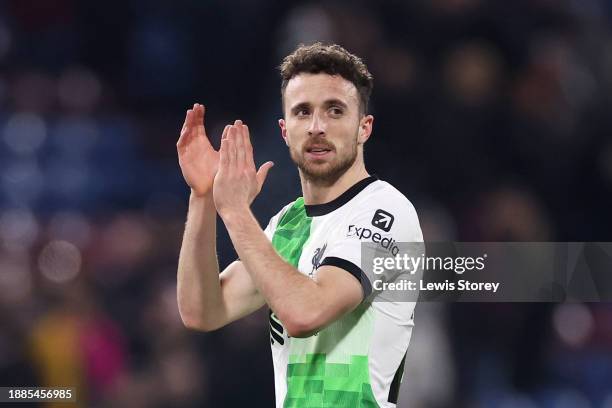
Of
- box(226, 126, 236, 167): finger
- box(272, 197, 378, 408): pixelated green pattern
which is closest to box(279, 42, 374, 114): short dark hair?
box(226, 126, 236, 167): finger

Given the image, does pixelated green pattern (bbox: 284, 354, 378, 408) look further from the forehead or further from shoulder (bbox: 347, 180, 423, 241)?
the forehead

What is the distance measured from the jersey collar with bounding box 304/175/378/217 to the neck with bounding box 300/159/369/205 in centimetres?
2

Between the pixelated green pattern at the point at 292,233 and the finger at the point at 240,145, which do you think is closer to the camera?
the finger at the point at 240,145

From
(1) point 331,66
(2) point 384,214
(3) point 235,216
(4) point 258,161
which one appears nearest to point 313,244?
(2) point 384,214

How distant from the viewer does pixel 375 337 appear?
3.46 m

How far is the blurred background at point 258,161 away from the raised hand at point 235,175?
2792 mm

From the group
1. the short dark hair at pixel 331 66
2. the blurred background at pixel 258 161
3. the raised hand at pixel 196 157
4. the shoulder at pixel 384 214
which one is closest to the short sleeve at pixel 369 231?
the shoulder at pixel 384 214

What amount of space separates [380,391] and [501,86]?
4.52 meters

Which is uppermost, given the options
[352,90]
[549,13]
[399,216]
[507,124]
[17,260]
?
[549,13]

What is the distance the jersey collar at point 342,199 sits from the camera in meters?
3.71

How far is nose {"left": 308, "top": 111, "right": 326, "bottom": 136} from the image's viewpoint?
368 centimetres

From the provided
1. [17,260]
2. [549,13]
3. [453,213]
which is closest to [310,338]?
[453,213]

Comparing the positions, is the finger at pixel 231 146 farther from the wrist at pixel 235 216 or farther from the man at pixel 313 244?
the wrist at pixel 235 216

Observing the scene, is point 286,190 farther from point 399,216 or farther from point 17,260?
point 399,216
